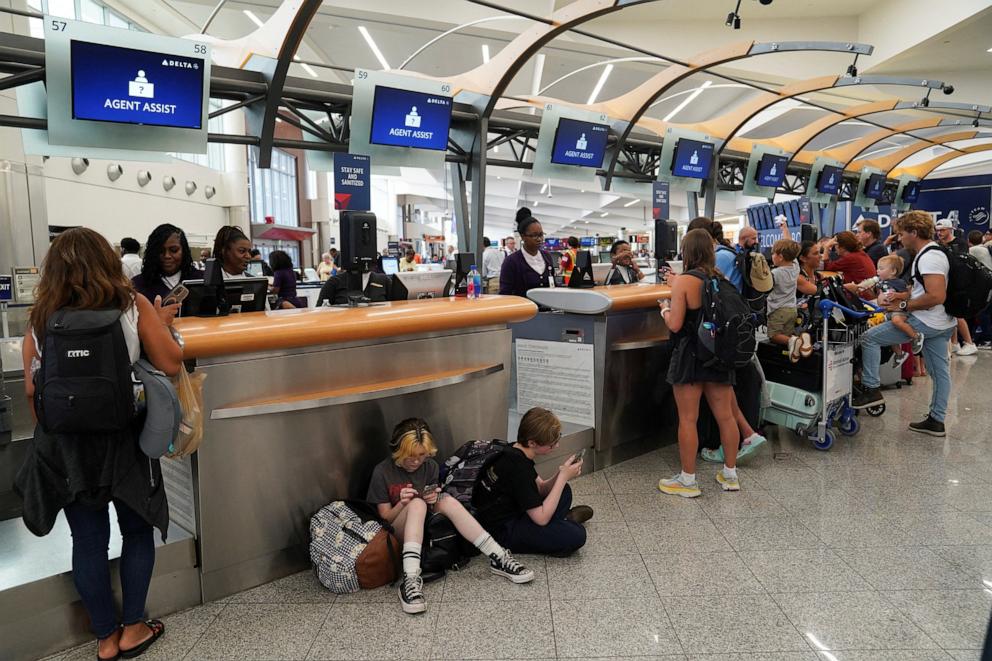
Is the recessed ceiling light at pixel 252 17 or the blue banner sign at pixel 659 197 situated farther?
the recessed ceiling light at pixel 252 17

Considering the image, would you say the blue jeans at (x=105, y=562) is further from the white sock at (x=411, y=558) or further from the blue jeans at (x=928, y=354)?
the blue jeans at (x=928, y=354)

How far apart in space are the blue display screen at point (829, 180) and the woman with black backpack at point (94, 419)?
16.5 m

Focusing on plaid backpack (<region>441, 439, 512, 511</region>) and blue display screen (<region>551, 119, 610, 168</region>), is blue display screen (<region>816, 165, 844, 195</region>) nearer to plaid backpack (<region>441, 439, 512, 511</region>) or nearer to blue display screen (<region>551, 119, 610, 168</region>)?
blue display screen (<region>551, 119, 610, 168</region>)

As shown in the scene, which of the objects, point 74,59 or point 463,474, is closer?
point 463,474

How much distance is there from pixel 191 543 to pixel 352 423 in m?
0.83

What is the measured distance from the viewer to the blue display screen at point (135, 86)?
5461 mm

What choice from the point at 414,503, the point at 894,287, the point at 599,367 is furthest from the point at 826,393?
the point at 414,503

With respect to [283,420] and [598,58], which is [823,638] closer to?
[283,420]

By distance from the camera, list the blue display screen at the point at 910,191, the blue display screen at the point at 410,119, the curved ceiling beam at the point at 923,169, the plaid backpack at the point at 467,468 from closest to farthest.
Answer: the plaid backpack at the point at 467,468, the blue display screen at the point at 410,119, the curved ceiling beam at the point at 923,169, the blue display screen at the point at 910,191

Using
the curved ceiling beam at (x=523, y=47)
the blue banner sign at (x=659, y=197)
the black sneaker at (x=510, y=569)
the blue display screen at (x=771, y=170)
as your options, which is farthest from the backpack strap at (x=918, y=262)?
the blue display screen at (x=771, y=170)

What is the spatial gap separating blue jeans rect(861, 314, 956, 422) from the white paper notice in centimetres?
251

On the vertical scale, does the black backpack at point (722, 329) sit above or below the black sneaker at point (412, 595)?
above

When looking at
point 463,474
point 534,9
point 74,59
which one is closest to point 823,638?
point 463,474

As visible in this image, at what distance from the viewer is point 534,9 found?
948 cm
